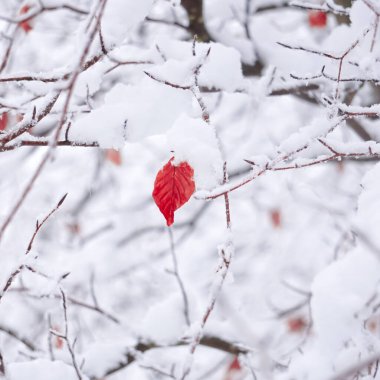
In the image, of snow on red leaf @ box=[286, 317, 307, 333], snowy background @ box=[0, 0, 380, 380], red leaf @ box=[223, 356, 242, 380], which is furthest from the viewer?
snow on red leaf @ box=[286, 317, 307, 333]

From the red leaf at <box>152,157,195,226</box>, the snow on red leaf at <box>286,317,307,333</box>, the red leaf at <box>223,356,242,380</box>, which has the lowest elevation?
the snow on red leaf at <box>286,317,307,333</box>

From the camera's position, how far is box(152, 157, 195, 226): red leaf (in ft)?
4.13

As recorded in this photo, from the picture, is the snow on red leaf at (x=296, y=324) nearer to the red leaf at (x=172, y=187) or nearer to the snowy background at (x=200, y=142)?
the snowy background at (x=200, y=142)

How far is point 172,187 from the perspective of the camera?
4.16 feet

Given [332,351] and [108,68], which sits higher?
[108,68]

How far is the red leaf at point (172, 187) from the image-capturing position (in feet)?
4.13

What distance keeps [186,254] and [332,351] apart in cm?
455

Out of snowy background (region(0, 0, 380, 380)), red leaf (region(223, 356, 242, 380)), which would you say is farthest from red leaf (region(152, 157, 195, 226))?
red leaf (region(223, 356, 242, 380))

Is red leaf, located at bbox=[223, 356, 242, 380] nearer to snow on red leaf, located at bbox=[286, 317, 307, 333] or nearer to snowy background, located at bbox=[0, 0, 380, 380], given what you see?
snowy background, located at bbox=[0, 0, 380, 380]

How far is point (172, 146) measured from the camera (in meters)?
1.27

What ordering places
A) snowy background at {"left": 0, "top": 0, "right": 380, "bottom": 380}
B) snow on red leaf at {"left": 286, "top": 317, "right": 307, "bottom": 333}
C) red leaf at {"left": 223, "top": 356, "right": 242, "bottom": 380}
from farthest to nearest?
snow on red leaf at {"left": 286, "top": 317, "right": 307, "bottom": 333}
red leaf at {"left": 223, "top": 356, "right": 242, "bottom": 380}
snowy background at {"left": 0, "top": 0, "right": 380, "bottom": 380}

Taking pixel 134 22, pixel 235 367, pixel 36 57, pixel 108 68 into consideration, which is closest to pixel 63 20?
pixel 36 57

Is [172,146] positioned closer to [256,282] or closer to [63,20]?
[63,20]

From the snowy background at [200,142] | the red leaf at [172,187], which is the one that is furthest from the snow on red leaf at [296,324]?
the red leaf at [172,187]
